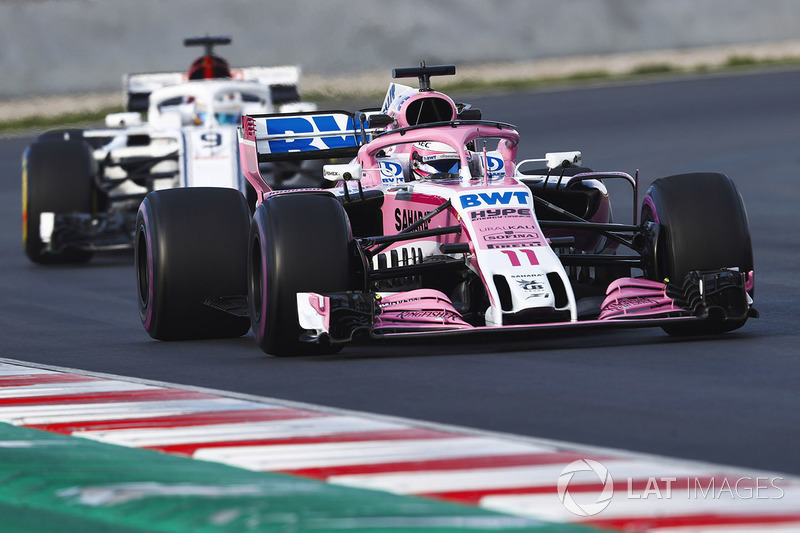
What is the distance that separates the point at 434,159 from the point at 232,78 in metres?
10.2

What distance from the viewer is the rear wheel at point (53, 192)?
15867mm

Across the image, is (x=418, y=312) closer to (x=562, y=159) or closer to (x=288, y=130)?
(x=562, y=159)

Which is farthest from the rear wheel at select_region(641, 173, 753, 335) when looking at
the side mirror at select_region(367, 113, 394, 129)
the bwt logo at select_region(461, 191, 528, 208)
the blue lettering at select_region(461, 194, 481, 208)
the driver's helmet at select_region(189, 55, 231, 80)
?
the driver's helmet at select_region(189, 55, 231, 80)

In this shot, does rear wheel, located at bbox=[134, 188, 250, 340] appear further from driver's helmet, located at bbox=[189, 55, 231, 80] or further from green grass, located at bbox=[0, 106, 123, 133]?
green grass, located at bbox=[0, 106, 123, 133]

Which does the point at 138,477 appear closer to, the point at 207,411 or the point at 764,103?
the point at 207,411

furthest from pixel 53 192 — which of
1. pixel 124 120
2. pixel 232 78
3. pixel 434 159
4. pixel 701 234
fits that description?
pixel 701 234

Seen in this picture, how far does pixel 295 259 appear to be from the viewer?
864 centimetres

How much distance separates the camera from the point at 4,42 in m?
36.2

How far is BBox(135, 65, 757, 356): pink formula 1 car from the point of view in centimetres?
862

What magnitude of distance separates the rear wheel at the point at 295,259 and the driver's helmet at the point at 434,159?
1552mm

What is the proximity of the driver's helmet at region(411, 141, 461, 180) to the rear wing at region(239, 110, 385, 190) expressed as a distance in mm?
733

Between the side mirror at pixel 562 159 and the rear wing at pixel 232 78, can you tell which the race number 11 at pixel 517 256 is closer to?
the side mirror at pixel 562 159

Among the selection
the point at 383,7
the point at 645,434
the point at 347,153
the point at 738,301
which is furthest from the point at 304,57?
the point at 645,434

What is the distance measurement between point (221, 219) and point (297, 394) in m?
2.59
